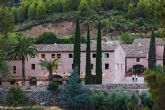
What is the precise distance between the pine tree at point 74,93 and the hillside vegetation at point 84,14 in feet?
211

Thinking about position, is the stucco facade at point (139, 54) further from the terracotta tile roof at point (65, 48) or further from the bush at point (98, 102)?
the bush at point (98, 102)

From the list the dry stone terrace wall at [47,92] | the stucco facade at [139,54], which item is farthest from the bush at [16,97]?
the stucco facade at [139,54]

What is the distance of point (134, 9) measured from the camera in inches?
5017

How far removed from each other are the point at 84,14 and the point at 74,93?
75.3 m

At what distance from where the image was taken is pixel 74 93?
57500 millimetres

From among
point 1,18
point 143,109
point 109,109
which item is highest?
point 1,18

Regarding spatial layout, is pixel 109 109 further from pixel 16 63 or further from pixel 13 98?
pixel 16 63

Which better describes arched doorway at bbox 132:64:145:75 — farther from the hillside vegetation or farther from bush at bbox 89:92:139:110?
the hillside vegetation

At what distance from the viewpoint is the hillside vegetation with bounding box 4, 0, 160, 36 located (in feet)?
407

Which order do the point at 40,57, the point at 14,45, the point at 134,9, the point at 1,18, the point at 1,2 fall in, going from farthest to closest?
the point at 134,9 → the point at 40,57 → the point at 14,45 → the point at 1,18 → the point at 1,2


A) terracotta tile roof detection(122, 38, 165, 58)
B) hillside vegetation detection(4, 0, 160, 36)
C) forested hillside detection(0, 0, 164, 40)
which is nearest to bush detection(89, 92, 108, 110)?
terracotta tile roof detection(122, 38, 165, 58)

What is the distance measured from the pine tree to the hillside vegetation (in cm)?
6440

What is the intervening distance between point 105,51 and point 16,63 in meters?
10.7

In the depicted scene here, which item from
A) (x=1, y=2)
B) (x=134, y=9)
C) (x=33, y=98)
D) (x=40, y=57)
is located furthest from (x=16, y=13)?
(x=1, y=2)
